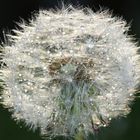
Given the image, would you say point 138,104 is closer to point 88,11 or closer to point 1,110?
point 1,110

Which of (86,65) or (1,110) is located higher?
(1,110)

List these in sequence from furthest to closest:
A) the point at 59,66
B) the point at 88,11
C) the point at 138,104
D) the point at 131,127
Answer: the point at 138,104, the point at 131,127, the point at 88,11, the point at 59,66

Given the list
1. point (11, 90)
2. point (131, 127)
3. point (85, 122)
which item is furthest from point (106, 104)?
point (131, 127)

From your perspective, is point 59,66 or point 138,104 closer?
point 59,66

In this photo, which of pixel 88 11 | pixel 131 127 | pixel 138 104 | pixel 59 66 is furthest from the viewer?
pixel 138 104

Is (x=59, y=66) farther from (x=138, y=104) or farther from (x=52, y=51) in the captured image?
(x=138, y=104)

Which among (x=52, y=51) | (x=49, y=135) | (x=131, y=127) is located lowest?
(x=49, y=135)
